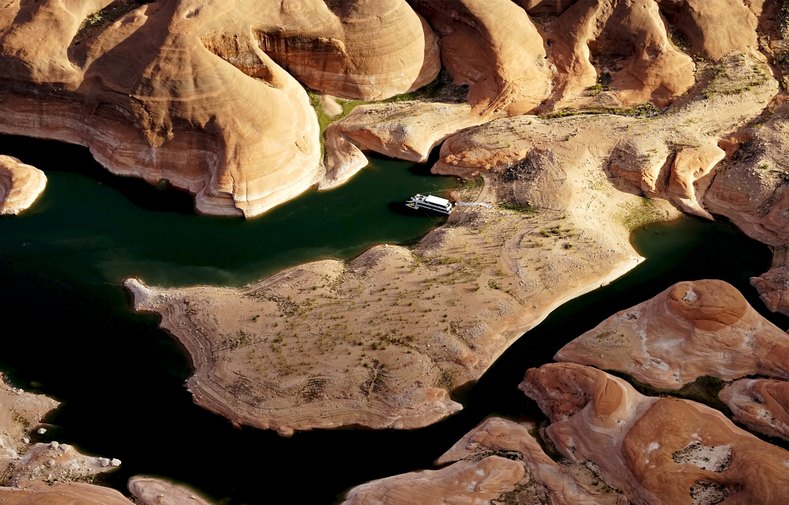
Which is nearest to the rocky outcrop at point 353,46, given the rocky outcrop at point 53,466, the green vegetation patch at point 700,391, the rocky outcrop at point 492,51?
the rocky outcrop at point 492,51

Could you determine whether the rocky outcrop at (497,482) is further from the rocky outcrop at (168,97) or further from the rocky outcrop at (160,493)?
the rocky outcrop at (168,97)

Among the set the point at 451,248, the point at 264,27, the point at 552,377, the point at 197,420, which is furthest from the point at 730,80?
the point at 197,420

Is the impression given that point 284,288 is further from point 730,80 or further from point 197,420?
point 730,80

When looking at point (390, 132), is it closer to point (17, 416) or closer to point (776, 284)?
point (776, 284)

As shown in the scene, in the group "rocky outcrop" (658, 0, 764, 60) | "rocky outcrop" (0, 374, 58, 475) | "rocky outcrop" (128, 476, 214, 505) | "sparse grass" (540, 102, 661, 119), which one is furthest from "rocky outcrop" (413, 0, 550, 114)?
"rocky outcrop" (0, 374, 58, 475)

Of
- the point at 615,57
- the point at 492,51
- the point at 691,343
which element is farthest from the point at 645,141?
the point at 691,343

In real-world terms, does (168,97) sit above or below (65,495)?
above

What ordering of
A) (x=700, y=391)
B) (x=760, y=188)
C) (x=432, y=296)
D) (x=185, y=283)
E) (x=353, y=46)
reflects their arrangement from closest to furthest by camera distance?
(x=700, y=391)
(x=432, y=296)
(x=185, y=283)
(x=760, y=188)
(x=353, y=46)
